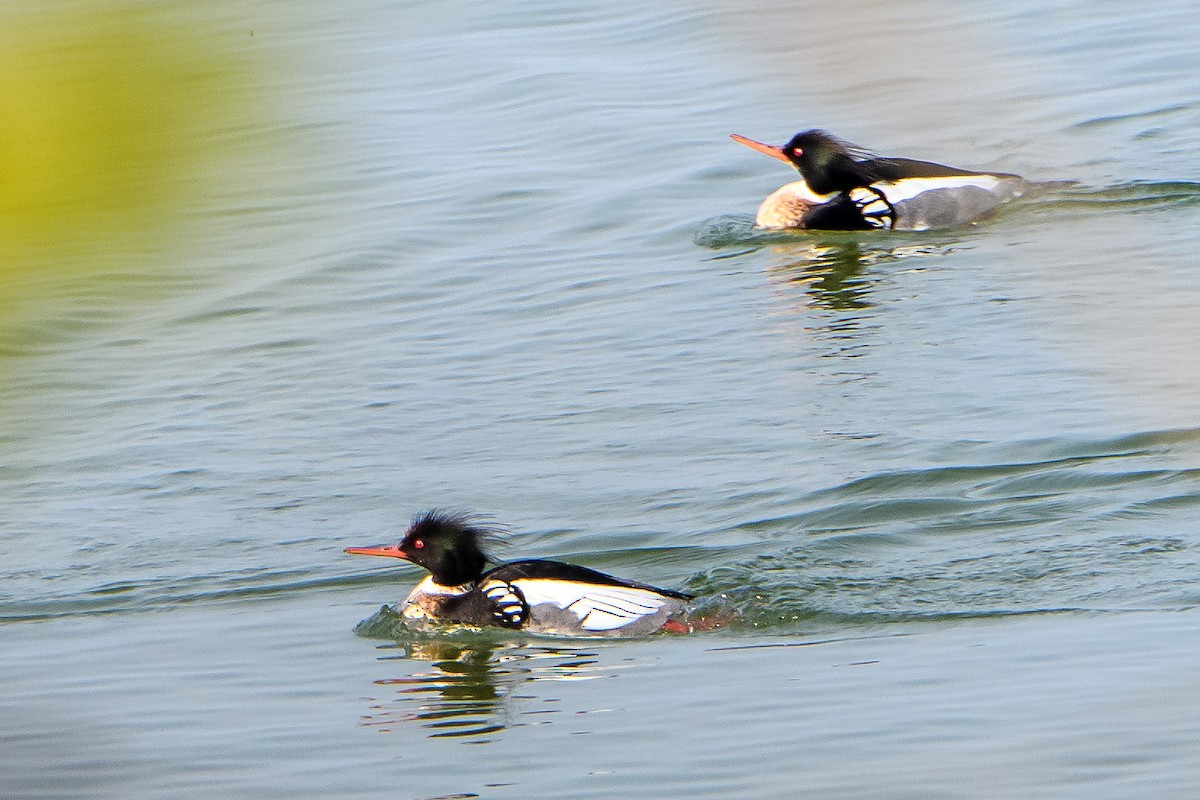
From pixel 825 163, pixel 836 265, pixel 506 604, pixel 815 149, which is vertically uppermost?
pixel 815 149

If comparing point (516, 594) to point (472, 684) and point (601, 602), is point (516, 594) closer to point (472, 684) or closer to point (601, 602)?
point (601, 602)

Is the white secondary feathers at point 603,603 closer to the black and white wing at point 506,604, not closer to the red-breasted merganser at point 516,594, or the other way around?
the red-breasted merganser at point 516,594

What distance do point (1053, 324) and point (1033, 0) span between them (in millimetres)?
9846

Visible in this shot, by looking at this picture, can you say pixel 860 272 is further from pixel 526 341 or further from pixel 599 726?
pixel 599 726

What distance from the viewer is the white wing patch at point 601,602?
838 cm

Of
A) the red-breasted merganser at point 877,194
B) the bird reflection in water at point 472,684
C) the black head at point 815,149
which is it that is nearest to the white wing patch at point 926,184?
the red-breasted merganser at point 877,194

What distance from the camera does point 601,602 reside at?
8414mm

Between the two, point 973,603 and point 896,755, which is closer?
point 896,755

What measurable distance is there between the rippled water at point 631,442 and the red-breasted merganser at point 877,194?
22 cm

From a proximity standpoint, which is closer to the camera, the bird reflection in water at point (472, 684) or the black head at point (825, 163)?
the bird reflection in water at point (472, 684)

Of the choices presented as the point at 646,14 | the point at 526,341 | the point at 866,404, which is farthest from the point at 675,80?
the point at 866,404

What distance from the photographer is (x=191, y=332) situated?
14.1 m

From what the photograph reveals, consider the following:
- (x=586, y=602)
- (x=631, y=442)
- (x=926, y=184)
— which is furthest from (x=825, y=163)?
(x=586, y=602)

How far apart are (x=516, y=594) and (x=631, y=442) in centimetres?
244
